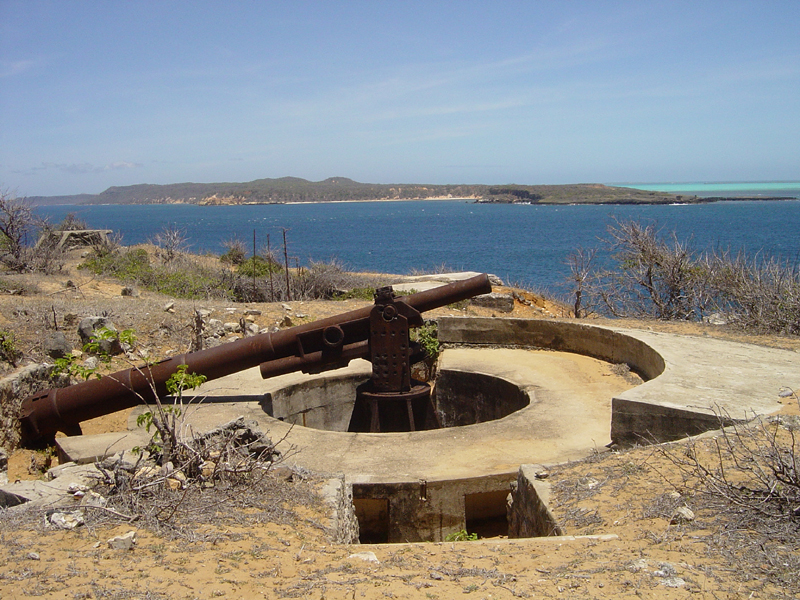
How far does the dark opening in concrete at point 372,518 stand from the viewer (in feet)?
17.0

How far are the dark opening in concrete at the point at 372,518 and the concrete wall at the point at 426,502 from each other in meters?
0.05

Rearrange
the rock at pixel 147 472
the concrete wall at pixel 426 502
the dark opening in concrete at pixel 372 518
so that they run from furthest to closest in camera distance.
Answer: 1. the dark opening in concrete at pixel 372 518
2. the concrete wall at pixel 426 502
3. the rock at pixel 147 472

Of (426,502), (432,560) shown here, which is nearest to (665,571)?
(432,560)

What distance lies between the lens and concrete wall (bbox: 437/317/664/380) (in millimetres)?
→ 8375

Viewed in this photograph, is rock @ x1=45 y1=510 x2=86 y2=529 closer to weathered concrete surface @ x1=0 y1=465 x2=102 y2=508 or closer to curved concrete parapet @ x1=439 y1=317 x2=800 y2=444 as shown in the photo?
weathered concrete surface @ x1=0 y1=465 x2=102 y2=508

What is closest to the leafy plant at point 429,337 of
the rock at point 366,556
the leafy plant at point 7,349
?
the leafy plant at point 7,349

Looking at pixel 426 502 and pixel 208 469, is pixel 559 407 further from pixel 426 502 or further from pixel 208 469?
pixel 208 469

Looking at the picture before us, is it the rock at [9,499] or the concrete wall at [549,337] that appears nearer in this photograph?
the rock at [9,499]

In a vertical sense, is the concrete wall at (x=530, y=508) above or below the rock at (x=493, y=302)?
below

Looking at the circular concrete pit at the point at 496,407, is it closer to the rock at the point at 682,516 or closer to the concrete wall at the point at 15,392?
the rock at the point at 682,516

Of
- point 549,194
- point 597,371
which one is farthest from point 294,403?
point 549,194

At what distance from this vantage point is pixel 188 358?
22.9 feet

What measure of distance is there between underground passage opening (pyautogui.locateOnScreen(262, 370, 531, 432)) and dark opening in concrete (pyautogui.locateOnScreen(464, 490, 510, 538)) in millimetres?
2256

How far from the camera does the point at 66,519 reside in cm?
357
